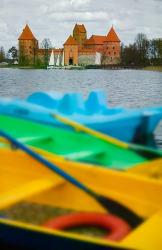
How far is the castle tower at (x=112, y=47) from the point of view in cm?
16015

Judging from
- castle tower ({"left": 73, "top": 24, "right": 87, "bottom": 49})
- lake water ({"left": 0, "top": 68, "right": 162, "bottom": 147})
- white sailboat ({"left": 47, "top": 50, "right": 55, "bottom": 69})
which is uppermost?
castle tower ({"left": 73, "top": 24, "right": 87, "bottom": 49})

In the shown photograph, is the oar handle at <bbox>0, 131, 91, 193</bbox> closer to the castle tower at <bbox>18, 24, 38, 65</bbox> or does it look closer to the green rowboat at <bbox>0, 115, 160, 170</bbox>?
the green rowboat at <bbox>0, 115, 160, 170</bbox>

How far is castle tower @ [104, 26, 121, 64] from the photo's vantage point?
16015 centimetres

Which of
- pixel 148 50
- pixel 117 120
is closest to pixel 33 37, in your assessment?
pixel 148 50

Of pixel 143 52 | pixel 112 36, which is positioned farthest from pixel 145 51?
pixel 112 36

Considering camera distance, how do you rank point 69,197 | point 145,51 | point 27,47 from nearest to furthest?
point 69,197
point 145,51
point 27,47

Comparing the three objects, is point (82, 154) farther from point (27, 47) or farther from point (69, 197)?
point (27, 47)

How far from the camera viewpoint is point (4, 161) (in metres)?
5.97

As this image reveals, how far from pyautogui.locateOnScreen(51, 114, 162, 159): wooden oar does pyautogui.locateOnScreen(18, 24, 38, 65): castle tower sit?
469 feet

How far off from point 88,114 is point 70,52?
153 m

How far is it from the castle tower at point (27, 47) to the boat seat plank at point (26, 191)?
144 meters

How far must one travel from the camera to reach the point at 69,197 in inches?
220

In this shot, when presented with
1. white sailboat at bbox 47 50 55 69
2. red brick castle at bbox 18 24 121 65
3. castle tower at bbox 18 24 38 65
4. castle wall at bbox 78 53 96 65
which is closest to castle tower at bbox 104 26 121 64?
red brick castle at bbox 18 24 121 65

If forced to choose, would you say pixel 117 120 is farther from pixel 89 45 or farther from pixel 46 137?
pixel 89 45
